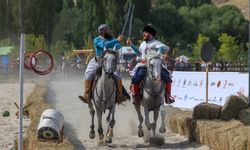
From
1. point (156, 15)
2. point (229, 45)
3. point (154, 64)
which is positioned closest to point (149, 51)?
point (154, 64)

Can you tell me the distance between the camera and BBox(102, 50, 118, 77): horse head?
47.5 feet

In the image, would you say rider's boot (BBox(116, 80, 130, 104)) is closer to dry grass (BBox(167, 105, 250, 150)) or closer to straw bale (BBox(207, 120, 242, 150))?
dry grass (BBox(167, 105, 250, 150))

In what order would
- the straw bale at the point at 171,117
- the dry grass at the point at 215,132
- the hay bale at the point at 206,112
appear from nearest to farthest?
1. the dry grass at the point at 215,132
2. the hay bale at the point at 206,112
3. the straw bale at the point at 171,117

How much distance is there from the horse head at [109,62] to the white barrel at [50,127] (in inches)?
63.2

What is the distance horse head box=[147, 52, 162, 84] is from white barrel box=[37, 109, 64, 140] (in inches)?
94.4

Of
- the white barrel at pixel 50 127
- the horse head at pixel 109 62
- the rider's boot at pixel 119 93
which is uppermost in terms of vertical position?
the horse head at pixel 109 62

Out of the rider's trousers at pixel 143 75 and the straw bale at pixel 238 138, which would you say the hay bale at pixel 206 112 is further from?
the straw bale at pixel 238 138

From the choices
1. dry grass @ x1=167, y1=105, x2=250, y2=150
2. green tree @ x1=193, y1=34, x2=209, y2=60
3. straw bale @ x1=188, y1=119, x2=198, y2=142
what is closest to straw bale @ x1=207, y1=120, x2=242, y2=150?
dry grass @ x1=167, y1=105, x2=250, y2=150

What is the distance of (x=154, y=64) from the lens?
47.8 feet

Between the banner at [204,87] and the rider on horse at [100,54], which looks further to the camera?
the banner at [204,87]

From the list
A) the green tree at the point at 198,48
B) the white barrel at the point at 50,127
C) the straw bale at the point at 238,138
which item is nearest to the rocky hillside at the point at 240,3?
the green tree at the point at 198,48

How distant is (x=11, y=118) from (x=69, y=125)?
298 cm

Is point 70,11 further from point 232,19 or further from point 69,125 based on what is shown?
point 69,125

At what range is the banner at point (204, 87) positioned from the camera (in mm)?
21719
